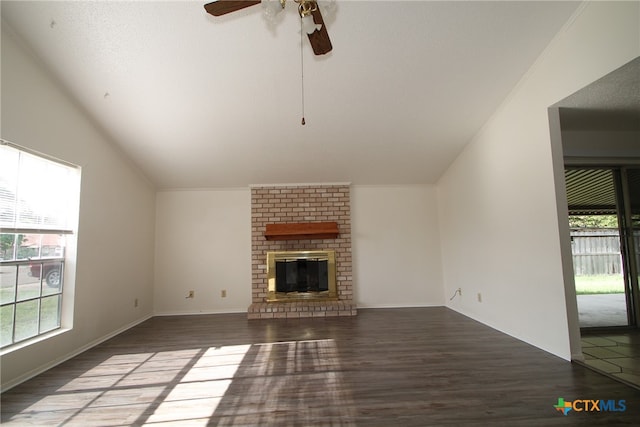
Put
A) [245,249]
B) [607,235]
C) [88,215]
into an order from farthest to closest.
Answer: [245,249] → [607,235] → [88,215]

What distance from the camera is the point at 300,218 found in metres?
5.07

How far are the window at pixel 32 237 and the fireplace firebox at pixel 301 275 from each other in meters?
2.61

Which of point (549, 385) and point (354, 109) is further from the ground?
point (354, 109)

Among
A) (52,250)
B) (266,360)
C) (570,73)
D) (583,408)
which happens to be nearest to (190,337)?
(266,360)

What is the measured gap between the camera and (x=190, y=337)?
3602mm

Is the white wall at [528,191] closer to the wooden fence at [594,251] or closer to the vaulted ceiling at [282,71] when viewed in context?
the vaulted ceiling at [282,71]

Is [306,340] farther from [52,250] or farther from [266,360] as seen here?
[52,250]

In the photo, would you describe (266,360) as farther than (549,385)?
Yes

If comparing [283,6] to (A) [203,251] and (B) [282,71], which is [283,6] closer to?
(B) [282,71]

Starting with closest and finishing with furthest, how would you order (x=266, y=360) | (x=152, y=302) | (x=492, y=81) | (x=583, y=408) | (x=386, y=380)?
1. (x=583, y=408)
2. (x=386, y=380)
3. (x=266, y=360)
4. (x=492, y=81)
5. (x=152, y=302)

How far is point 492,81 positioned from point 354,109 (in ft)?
4.68

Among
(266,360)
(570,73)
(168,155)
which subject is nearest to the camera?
(570,73)

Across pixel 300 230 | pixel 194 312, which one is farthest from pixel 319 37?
pixel 194 312

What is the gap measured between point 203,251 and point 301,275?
168 centimetres
